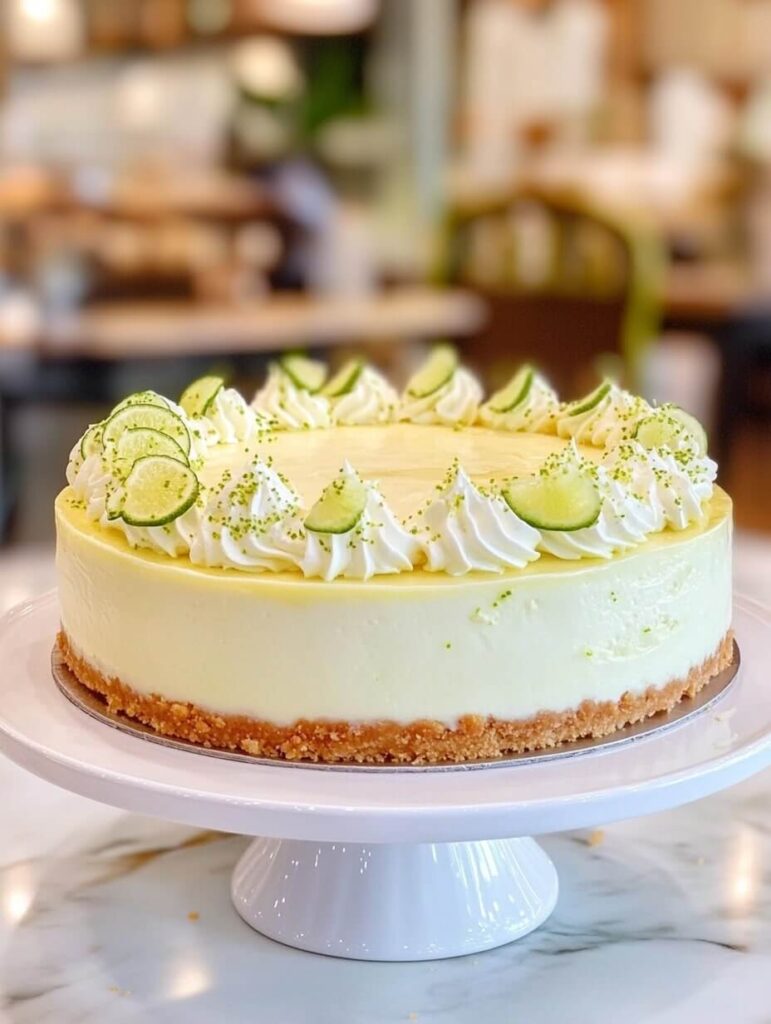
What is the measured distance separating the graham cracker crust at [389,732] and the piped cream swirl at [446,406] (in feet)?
2.28

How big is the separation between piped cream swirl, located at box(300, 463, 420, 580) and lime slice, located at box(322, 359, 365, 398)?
722mm

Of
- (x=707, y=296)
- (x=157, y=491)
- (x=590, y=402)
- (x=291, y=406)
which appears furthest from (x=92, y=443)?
(x=707, y=296)

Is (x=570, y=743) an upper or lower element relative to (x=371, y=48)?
lower

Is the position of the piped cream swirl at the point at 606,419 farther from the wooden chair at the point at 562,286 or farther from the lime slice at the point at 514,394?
the wooden chair at the point at 562,286

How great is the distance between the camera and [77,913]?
1432 millimetres

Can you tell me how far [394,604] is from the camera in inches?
48.9

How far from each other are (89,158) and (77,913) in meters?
6.49

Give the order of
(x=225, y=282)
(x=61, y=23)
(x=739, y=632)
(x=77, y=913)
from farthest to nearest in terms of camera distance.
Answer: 1. (x=61, y=23)
2. (x=225, y=282)
3. (x=739, y=632)
4. (x=77, y=913)

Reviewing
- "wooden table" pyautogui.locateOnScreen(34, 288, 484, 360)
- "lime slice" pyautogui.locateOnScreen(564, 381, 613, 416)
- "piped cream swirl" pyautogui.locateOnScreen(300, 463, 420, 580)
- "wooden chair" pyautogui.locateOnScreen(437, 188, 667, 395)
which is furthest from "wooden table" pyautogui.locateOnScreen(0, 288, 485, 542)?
"piped cream swirl" pyautogui.locateOnScreen(300, 463, 420, 580)

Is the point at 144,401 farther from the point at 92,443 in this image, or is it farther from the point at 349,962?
the point at 349,962

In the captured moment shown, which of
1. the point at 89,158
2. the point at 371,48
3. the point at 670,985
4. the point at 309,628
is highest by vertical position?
the point at 371,48

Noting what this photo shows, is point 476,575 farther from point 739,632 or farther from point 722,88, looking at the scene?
point 722,88

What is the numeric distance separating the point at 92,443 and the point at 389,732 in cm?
51

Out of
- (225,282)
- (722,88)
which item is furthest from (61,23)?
(722,88)
